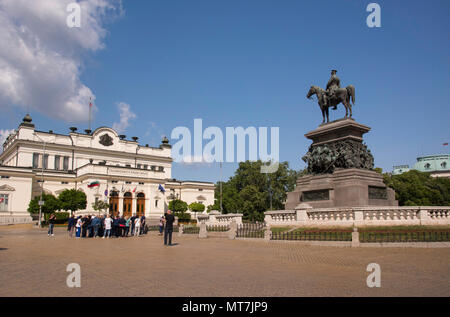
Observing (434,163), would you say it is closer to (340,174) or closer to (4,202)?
(340,174)

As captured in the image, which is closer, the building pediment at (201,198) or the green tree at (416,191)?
the green tree at (416,191)

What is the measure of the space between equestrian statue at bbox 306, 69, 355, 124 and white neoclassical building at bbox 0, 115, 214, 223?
36.8 metres

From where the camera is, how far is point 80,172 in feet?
207

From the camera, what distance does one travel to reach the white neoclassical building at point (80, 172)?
56062 millimetres

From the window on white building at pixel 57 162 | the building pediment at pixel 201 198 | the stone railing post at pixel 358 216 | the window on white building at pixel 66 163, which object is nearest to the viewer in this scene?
the stone railing post at pixel 358 216

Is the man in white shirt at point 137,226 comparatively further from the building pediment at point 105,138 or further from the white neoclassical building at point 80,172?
the building pediment at point 105,138

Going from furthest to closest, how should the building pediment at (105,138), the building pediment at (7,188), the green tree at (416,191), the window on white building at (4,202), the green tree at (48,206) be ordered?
the building pediment at (105,138) < the green tree at (416,191) < the building pediment at (7,188) < the window on white building at (4,202) < the green tree at (48,206)

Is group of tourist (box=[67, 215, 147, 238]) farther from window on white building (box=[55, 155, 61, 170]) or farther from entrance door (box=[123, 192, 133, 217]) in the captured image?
window on white building (box=[55, 155, 61, 170])

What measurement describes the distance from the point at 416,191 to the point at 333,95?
40.4m

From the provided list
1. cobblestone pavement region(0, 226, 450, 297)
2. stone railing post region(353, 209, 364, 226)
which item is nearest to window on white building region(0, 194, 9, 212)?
cobblestone pavement region(0, 226, 450, 297)

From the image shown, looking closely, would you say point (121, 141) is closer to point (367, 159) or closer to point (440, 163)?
point (367, 159)

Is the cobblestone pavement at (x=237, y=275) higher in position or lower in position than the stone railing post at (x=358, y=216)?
lower

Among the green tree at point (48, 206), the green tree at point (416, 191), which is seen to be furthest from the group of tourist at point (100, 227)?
the green tree at point (416, 191)
